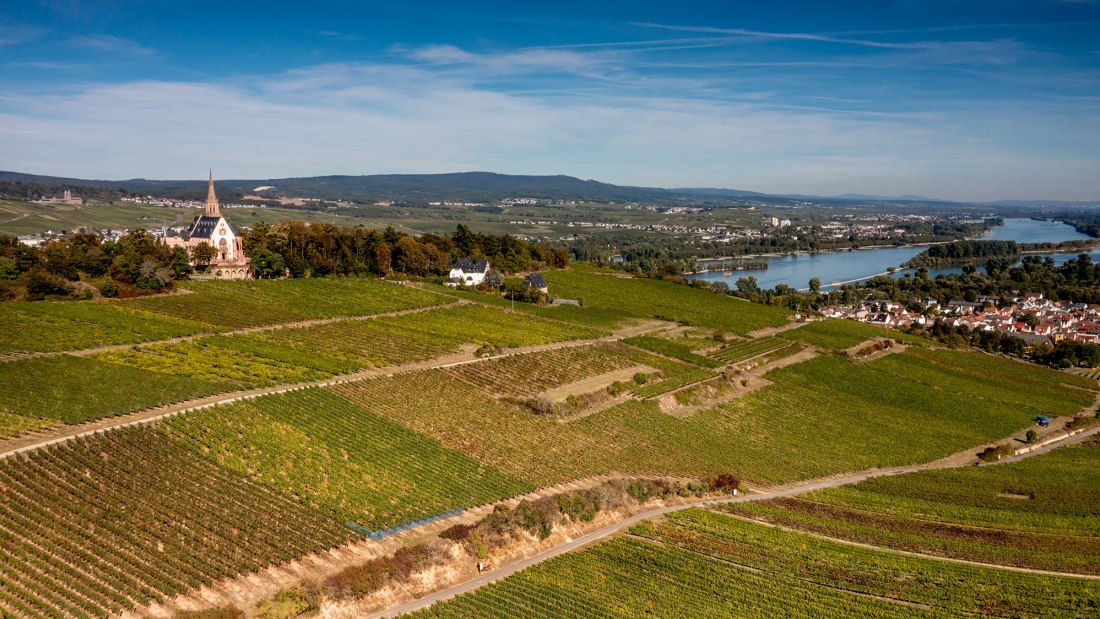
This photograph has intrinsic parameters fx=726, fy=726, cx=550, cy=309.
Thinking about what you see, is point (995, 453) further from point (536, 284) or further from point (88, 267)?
point (88, 267)

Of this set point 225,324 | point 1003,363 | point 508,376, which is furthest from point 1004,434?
point 225,324

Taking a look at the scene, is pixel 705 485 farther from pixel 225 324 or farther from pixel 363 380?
pixel 225 324

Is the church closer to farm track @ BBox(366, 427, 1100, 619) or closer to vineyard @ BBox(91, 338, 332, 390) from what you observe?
vineyard @ BBox(91, 338, 332, 390)

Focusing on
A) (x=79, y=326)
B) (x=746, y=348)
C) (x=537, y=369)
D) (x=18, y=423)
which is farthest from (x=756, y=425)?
(x=79, y=326)

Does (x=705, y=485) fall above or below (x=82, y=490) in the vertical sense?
below

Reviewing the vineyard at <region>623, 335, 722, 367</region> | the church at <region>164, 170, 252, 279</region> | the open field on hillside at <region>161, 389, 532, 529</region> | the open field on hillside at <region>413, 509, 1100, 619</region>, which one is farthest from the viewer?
the church at <region>164, 170, 252, 279</region>

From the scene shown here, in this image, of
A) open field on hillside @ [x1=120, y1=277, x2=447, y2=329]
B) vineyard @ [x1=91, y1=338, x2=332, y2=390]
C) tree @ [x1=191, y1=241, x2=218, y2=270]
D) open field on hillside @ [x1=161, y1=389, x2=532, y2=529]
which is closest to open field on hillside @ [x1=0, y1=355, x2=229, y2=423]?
vineyard @ [x1=91, y1=338, x2=332, y2=390]
